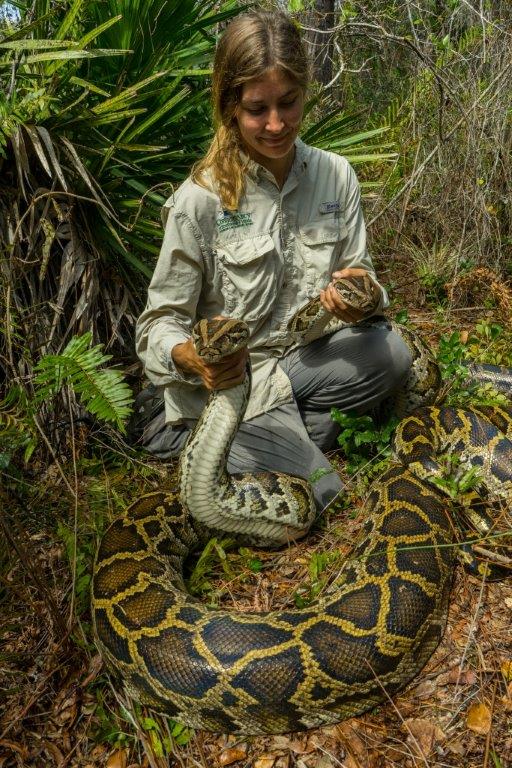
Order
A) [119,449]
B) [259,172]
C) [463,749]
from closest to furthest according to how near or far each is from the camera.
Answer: [463,749]
[259,172]
[119,449]

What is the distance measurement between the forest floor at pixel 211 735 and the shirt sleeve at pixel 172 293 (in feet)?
3.44

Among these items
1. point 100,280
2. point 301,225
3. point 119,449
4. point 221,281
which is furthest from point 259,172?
point 119,449

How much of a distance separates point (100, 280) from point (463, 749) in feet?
13.3

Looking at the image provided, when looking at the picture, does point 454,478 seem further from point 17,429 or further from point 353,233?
point 17,429

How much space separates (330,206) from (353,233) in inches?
11.5

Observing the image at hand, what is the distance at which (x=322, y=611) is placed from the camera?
310cm

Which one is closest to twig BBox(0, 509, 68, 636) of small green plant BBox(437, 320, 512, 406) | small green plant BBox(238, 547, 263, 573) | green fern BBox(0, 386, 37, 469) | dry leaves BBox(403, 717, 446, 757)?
green fern BBox(0, 386, 37, 469)

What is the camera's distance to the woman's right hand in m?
3.34

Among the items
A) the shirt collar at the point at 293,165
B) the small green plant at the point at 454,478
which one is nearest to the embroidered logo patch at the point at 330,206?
the shirt collar at the point at 293,165

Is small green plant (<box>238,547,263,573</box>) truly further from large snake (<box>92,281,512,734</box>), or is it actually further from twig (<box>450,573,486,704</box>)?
twig (<box>450,573,486,704</box>)

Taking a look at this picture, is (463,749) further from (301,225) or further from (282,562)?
(301,225)

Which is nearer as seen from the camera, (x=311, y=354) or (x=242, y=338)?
(x=242, y=338)

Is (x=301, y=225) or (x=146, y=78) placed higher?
(x=146, y=78)

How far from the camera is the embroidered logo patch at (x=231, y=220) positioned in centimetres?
405
